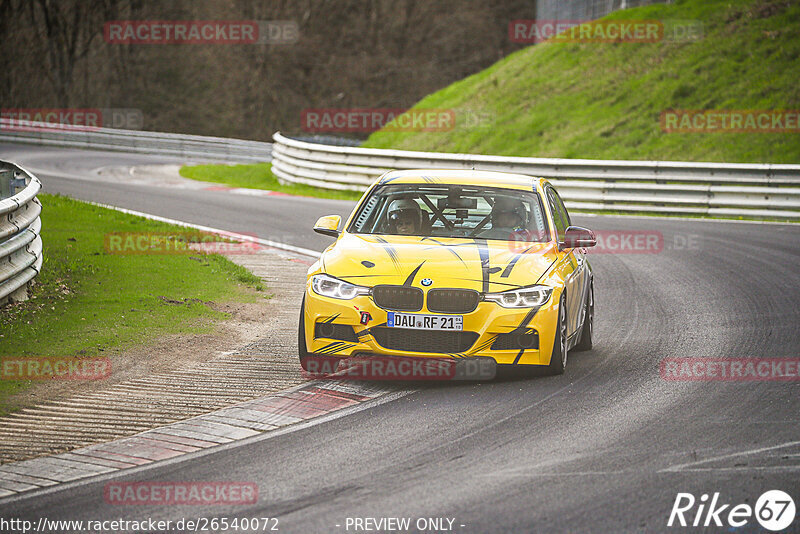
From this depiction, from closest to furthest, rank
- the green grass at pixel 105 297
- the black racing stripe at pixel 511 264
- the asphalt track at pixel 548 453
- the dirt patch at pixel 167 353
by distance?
the asphalt track at pixel 548 453, the dirt patch at pixel 167 353, the black racing stripe at pixel 511 264, the green grass at pixel 105 297

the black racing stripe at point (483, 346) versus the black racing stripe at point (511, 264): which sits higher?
the black racing stripe at point (511, 264)

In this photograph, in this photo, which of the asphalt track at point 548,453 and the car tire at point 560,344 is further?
the car tire at point 560,344

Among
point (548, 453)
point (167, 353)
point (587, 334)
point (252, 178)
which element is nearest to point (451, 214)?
point (587, 334)

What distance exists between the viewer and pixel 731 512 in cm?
522

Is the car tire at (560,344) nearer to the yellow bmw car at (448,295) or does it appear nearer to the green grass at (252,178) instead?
the yellow bmw car at (448,295)

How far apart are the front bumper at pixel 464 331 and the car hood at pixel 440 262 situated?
204 millimetres

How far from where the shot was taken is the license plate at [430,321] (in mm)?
7770

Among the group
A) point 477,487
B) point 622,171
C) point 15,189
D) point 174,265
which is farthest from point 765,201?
point 477,487

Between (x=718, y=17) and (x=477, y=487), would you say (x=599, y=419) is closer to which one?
(x=477, y=487)

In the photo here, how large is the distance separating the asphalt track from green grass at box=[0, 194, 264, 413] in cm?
231

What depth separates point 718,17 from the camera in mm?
33125

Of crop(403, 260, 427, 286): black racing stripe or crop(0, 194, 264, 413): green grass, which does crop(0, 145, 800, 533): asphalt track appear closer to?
crop(403, 260, 427, 286): black racing stripe

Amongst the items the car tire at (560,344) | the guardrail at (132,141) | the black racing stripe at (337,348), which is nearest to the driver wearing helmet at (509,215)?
the car tire at (560,344)

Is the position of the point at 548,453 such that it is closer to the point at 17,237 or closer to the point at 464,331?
the point at 464,331
